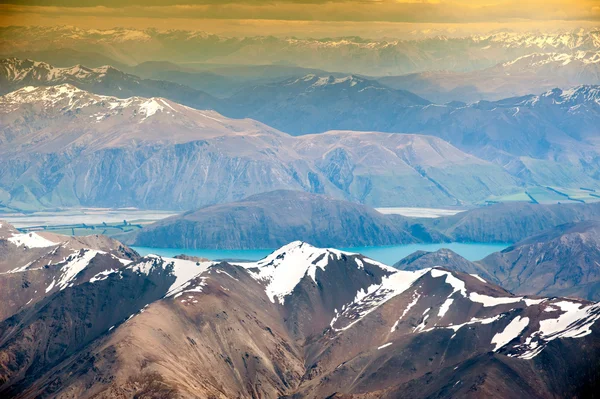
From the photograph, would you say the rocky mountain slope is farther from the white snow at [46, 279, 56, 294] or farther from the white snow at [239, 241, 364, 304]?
the white snow at [239, 241, 364, 304]

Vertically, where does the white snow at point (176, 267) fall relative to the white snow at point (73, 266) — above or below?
above

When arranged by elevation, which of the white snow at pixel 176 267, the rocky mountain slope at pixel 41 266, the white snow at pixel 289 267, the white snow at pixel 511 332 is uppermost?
the white snow at pixel 511 332

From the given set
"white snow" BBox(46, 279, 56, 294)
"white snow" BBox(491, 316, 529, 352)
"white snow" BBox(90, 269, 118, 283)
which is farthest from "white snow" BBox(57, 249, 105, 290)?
"white snow" BBox(491, 316, 529, 352)

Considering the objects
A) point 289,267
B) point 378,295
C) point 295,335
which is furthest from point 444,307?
point 289,267

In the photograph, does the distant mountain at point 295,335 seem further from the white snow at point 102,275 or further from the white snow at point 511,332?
the white snow at point 102,275

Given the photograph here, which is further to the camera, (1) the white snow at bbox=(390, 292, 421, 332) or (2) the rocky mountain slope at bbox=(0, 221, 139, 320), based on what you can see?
(2) the rocky mountain slope at bbox=(0, 221, 139, 320)

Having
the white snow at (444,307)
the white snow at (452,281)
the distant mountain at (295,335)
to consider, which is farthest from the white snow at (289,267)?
the white snow at (444,307)

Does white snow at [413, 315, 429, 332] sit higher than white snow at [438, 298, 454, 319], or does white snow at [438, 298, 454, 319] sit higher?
white snow at [438, 298, 454, 319]
